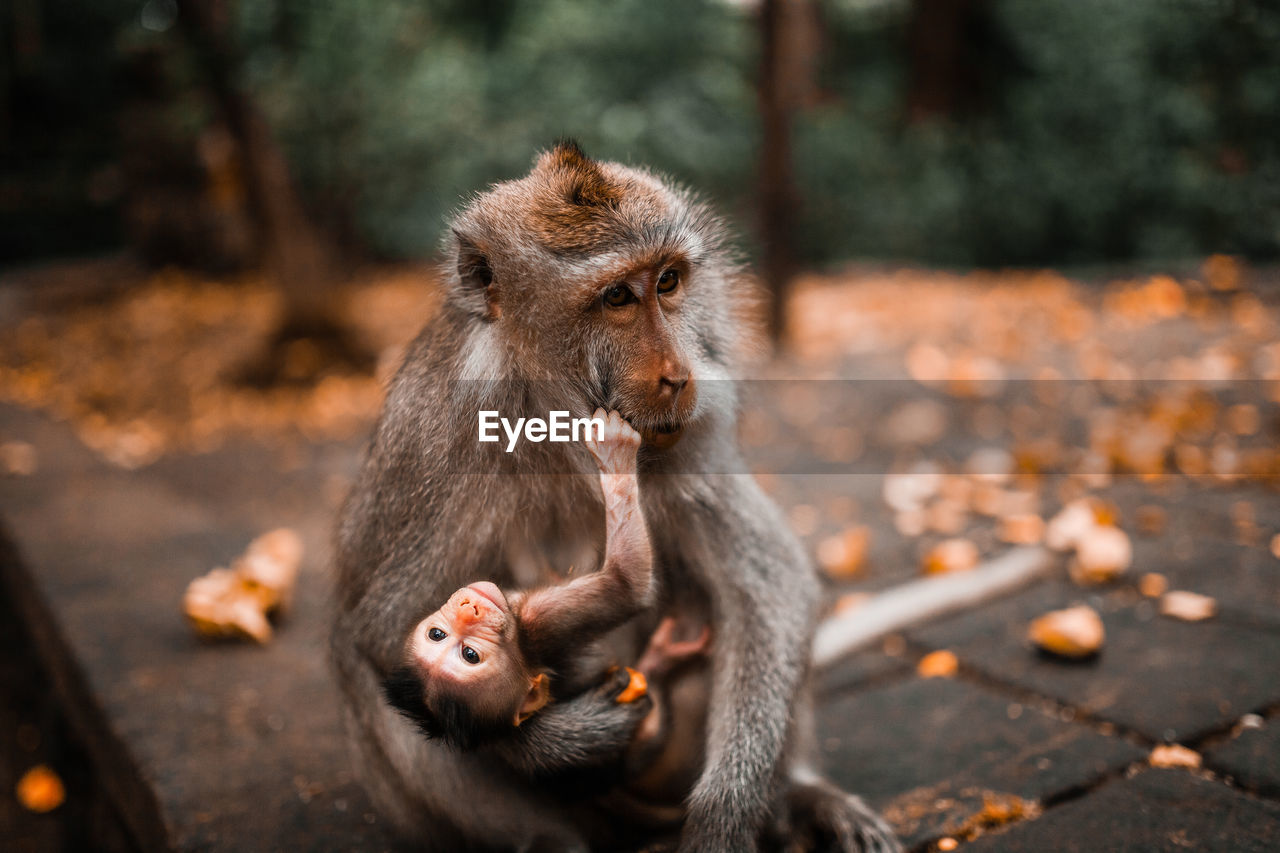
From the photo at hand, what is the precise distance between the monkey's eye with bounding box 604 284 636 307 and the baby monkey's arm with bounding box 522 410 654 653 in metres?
0.23

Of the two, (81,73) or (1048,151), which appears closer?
(1048,151)

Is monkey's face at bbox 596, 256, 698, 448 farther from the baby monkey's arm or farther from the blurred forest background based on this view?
the blurred forest background

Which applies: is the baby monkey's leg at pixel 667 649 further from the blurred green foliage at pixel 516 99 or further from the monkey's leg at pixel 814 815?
the blurred green foliage at pixel 516 99

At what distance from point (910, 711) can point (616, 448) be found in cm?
147

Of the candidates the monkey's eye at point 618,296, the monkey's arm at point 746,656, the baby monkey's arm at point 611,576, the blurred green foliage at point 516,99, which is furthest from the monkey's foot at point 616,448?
the blurred green foliage at point 516,99

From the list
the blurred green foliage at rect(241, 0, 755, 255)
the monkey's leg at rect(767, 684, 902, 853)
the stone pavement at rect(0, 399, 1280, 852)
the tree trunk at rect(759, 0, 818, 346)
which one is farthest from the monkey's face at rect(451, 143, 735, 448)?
the blurred green foliage at rect(241, 0, 755, 255)

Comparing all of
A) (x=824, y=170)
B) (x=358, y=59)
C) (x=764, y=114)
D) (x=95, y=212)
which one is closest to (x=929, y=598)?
(x=764, y=114)

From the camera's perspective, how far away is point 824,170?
1126cm

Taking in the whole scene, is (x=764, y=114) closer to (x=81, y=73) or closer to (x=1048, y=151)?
(x=1048, y=151)

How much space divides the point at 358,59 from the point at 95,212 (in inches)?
351

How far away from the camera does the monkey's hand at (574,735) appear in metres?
1.88

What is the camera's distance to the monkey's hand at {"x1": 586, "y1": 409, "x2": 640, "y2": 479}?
5.72 ft

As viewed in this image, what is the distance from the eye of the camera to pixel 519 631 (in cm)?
184

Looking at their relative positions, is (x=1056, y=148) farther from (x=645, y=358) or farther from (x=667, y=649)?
(x=645, y=358)
